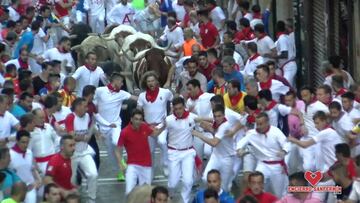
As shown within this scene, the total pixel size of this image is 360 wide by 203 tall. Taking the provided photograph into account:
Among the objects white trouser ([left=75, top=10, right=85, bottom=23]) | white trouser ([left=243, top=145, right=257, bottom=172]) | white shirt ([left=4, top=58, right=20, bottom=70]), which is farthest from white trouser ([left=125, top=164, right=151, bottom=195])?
white trouser ([left=75, top=10, right=85, bottom=23])

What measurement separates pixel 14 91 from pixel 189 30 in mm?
5354

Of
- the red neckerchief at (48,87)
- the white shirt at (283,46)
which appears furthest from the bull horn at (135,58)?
the red neckerchief at (48,87)

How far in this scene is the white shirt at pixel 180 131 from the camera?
1884cm

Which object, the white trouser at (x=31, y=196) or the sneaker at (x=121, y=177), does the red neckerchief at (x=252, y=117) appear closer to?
the sneaker at (x=121, y=177)

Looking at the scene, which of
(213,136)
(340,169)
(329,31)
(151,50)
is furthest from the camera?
(329,31)

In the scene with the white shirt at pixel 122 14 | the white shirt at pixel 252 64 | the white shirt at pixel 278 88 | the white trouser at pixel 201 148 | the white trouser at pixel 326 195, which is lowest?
the white trouser at pixel 326 195

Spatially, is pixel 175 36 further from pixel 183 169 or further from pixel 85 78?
pixel 183 169

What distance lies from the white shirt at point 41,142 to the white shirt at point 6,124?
55 cm

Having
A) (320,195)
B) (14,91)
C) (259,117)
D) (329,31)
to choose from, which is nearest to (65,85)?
(14,91)

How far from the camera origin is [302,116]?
19.0m

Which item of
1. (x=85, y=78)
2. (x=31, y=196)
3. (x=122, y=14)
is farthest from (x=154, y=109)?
(x=122, y=14)

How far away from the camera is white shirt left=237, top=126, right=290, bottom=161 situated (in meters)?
17.6

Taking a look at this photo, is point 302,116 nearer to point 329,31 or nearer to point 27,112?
point 27,112

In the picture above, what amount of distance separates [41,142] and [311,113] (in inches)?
157
